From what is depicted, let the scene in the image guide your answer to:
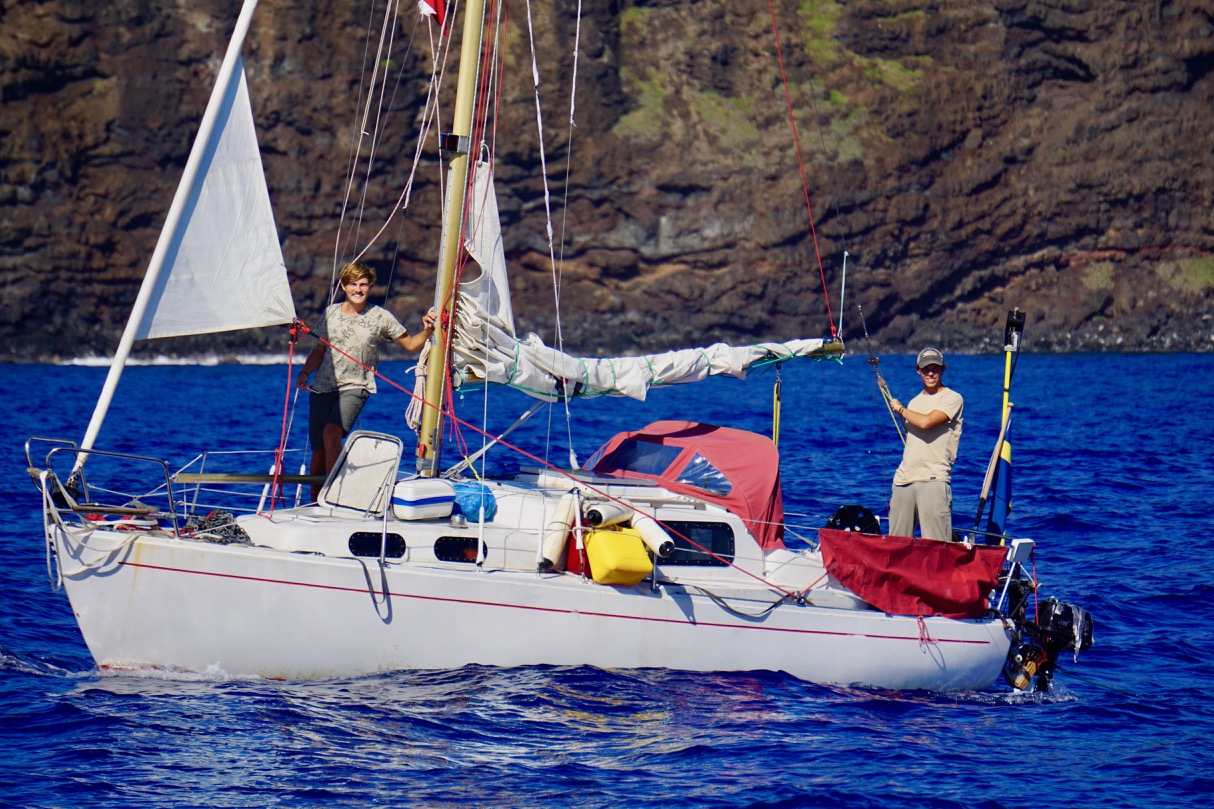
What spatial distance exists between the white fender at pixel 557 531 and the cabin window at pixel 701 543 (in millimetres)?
896

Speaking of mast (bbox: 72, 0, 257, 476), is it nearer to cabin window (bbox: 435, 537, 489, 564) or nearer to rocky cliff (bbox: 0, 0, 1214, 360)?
cabin window (bbox: 435, 537, 489, 564)

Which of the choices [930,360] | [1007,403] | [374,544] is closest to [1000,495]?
[1007,403]

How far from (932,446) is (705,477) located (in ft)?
6.86

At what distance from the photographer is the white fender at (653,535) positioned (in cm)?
1110

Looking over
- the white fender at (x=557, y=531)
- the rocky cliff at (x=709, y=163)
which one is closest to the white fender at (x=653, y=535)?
the white fender at (x=557, y=531)

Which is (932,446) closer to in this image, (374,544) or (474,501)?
(474,501)

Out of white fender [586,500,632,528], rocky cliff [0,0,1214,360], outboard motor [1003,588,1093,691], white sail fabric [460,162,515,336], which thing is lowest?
outboard motor [1003,588,1093,691]

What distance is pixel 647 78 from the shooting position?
7088 cm

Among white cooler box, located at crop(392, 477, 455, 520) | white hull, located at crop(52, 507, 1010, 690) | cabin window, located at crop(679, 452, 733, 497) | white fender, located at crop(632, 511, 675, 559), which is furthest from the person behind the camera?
cabin window, located at crop(679, 452, 733, 497)

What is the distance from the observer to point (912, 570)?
461 inches

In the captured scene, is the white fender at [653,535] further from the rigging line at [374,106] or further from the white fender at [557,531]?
the rigging line at [374,106]

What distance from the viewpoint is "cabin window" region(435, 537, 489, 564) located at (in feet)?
37.2

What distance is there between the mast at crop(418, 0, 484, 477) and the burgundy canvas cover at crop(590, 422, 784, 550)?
2.11 m

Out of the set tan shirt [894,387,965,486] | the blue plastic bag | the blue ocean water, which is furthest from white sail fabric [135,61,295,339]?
tan shirt [894,387,965,486]
